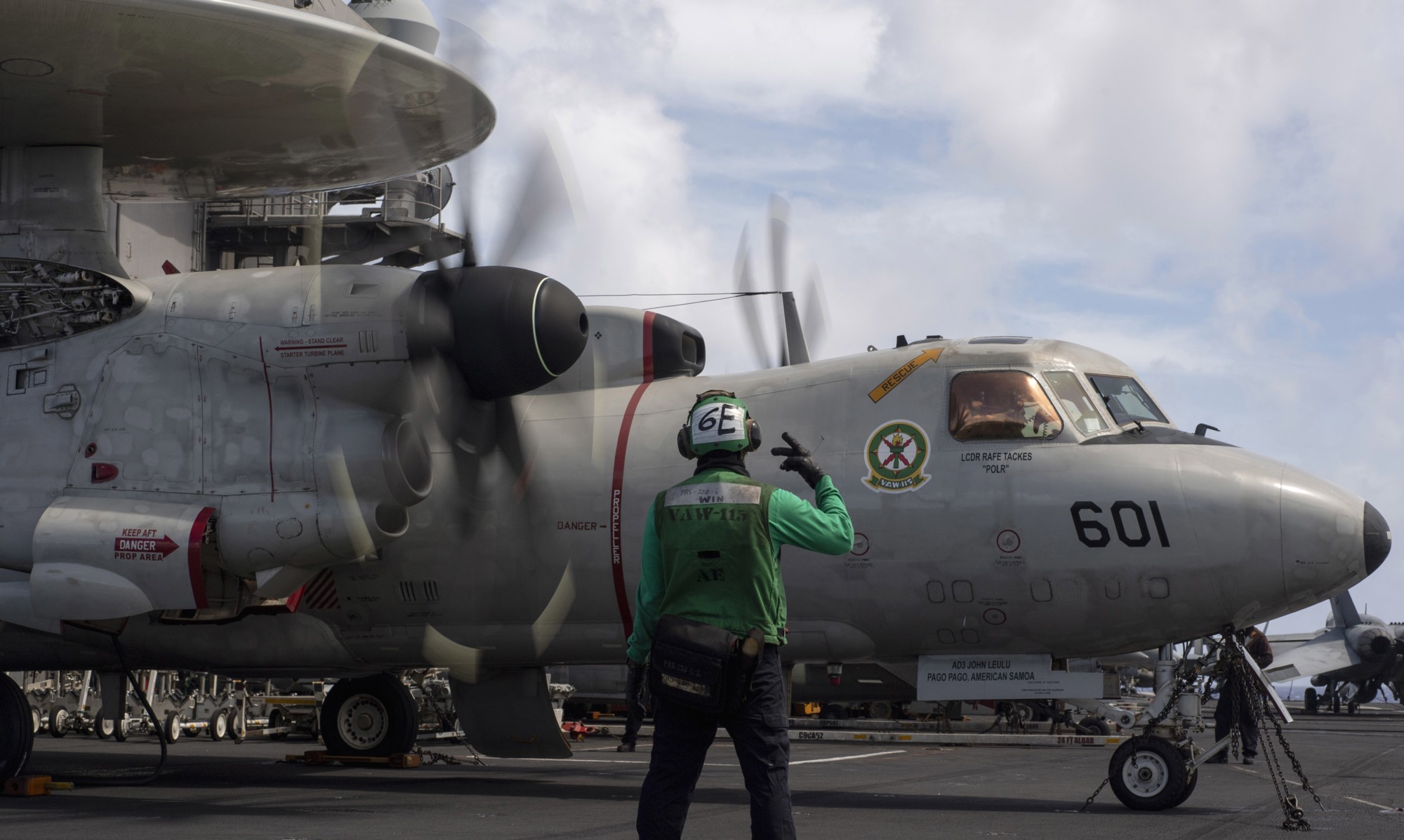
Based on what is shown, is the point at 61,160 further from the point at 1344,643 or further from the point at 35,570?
the point at 1344,643

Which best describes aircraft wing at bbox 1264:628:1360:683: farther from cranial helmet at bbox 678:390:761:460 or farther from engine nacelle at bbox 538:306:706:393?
cranial helmet at bbox 678:390:761:460

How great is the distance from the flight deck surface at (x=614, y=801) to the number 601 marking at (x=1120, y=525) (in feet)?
7.44

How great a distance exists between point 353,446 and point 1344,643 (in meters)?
51.8

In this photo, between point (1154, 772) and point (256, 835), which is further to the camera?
point (1154, 772)

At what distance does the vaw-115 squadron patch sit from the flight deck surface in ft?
9.44

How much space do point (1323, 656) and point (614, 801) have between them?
48.4 meters

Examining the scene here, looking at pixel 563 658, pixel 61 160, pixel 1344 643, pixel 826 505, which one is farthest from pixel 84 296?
pixel 1344 643

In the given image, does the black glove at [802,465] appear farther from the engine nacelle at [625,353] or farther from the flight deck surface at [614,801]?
the engine nacelle at [625,353]

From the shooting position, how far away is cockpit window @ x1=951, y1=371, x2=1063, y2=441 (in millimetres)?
11781

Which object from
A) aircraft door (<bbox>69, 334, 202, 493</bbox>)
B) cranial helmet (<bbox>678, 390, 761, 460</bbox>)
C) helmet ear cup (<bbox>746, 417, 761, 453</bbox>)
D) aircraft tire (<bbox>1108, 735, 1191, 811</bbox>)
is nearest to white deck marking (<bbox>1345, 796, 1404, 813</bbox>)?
aircraft tire (<bbox>1108, 735, 1191, 811</bbox>)

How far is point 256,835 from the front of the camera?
9.07 m

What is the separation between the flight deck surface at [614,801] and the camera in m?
9.69

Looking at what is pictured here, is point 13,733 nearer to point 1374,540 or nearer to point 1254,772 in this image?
point 1374,540

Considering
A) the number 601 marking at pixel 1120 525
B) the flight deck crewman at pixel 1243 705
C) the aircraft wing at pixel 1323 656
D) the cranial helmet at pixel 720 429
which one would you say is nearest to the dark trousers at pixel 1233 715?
the flight deck crewman at pixel 1243 705
